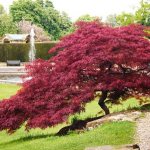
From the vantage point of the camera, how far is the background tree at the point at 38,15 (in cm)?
9281

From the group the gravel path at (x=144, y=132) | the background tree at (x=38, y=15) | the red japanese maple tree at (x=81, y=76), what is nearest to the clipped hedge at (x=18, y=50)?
the background tree at (x=38, y=15)

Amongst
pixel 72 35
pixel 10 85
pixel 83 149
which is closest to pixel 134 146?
pixel 83 149

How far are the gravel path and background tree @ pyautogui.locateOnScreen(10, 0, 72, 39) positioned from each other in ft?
260

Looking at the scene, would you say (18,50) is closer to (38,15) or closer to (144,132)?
(38,15)

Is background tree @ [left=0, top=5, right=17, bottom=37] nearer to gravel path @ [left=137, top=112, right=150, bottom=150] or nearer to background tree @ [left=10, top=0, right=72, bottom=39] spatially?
background tree @ [left=10, top=0, right=72, bottom=39]

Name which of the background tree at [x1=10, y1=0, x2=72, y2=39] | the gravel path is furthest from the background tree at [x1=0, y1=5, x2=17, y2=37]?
the gravel path

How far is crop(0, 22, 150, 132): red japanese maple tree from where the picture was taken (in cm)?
1188

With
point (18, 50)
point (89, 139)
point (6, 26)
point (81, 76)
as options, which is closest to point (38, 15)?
point (6, 26)

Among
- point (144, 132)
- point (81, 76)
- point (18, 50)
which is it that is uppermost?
point (81, 76)

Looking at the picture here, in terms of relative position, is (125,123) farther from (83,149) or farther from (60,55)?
(60,55)

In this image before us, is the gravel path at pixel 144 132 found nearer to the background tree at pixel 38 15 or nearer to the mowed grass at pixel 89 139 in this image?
the mowed grass at pixel 89 139

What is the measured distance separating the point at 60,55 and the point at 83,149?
12.4ft

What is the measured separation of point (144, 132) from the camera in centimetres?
1036

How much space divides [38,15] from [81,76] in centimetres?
8335
